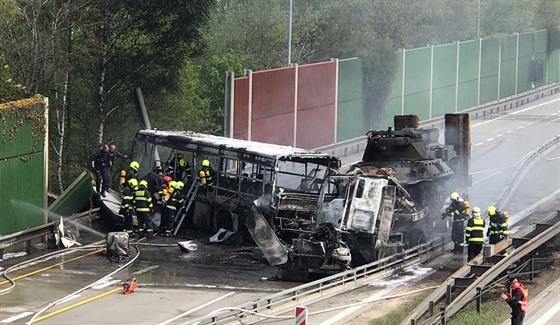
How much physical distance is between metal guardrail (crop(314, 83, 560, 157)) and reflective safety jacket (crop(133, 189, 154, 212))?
19950 mm

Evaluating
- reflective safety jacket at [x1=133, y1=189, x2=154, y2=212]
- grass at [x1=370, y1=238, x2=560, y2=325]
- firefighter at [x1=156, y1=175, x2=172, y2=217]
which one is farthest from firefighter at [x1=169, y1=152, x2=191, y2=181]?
grass at [x1=370, y1=238, x2=560, y2=325]

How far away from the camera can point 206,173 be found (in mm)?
27812

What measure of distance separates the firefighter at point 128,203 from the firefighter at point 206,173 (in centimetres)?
167

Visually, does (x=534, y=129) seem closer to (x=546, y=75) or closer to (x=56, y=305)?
(x=546, y=75)

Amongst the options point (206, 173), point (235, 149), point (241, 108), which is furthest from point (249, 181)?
point (241, 108)

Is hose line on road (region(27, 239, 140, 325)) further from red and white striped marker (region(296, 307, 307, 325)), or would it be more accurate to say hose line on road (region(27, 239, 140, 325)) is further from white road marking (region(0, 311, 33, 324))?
red and white striped marker (region(296, 307, 307, 325))

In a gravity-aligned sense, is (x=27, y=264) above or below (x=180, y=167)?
below

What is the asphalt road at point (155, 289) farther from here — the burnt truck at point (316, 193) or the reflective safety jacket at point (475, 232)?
the reflective safety jacket at point (475, 232)

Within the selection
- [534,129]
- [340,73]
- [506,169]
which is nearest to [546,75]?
[534,129]

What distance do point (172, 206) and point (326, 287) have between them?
21.3 feet

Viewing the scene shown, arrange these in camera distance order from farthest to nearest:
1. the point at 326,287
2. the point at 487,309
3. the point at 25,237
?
1. the point at 25,237
2. the point at 487,309
3. the point at 326,287

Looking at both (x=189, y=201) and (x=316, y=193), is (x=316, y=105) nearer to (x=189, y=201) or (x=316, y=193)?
(x=189, y=201)

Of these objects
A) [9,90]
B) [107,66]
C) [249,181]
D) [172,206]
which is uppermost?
[107,66]

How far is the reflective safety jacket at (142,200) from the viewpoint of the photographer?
1060 inches
